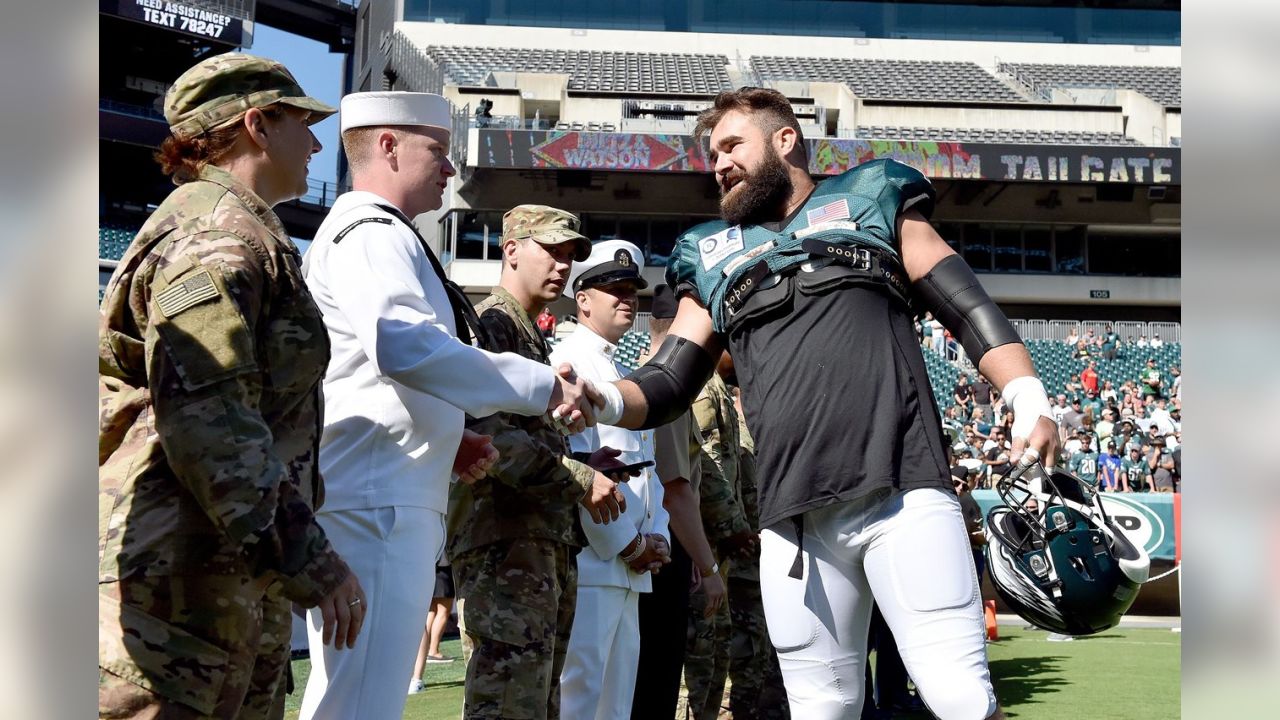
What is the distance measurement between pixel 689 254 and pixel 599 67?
44223 millimetres

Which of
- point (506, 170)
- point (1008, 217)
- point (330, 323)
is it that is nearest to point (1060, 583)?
point (330, 323)

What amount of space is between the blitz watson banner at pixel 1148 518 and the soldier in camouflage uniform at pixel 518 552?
12.8m

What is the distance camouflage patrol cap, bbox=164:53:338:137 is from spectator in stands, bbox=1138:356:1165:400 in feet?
90.4

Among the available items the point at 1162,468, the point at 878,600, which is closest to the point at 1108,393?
the point at 1162,468

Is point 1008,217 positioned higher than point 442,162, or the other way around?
point 1008,217

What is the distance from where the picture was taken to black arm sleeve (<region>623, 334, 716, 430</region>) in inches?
153

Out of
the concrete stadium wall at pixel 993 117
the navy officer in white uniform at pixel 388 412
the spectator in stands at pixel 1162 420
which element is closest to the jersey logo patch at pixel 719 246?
the navy officer in white uniform at pixel 388 412

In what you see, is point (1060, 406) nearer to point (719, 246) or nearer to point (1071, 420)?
point (1071, 420)

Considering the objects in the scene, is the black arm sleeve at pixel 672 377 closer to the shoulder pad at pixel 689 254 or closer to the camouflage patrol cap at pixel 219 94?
the shoulder pad at pixel 689 254

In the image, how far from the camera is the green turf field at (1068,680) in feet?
27.0

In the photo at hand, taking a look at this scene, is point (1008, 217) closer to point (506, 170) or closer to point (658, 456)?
point (506, 170)

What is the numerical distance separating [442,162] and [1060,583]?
6.98 ft
